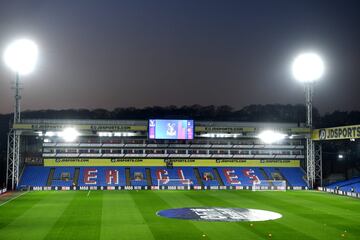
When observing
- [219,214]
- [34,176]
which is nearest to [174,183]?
[34,176]

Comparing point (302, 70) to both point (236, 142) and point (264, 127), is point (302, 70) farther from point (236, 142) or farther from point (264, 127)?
point (236, 142)

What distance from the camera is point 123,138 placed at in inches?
2699

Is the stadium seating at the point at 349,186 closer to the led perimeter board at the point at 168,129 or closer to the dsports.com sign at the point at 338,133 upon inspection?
the dsports.com sign at the point at 338,133

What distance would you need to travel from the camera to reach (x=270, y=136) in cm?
6769

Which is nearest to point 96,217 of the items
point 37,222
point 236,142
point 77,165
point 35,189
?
point 37,222

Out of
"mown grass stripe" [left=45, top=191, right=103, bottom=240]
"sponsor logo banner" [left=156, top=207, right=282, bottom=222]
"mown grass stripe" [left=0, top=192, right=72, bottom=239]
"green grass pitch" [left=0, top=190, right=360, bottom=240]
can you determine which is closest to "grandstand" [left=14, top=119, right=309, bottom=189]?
"green grass pitch" [left=0, top=190, right=360, bottom=240]

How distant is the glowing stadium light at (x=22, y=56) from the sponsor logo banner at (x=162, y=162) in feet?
51.0

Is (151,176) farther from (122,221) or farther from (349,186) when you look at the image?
(122,221)

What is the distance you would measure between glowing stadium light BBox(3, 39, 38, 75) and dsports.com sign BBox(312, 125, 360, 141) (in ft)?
117

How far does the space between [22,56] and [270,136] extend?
34.6 metres

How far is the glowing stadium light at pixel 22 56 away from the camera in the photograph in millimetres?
56031

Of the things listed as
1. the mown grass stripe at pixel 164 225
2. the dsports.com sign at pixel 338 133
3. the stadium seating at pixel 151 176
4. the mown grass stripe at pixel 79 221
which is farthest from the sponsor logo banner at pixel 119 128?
the mown grass stripe at pixel 164 225

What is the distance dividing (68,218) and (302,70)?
37597 mm

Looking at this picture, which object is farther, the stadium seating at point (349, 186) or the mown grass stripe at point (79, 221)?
the stadium seating at point (349, 186)
